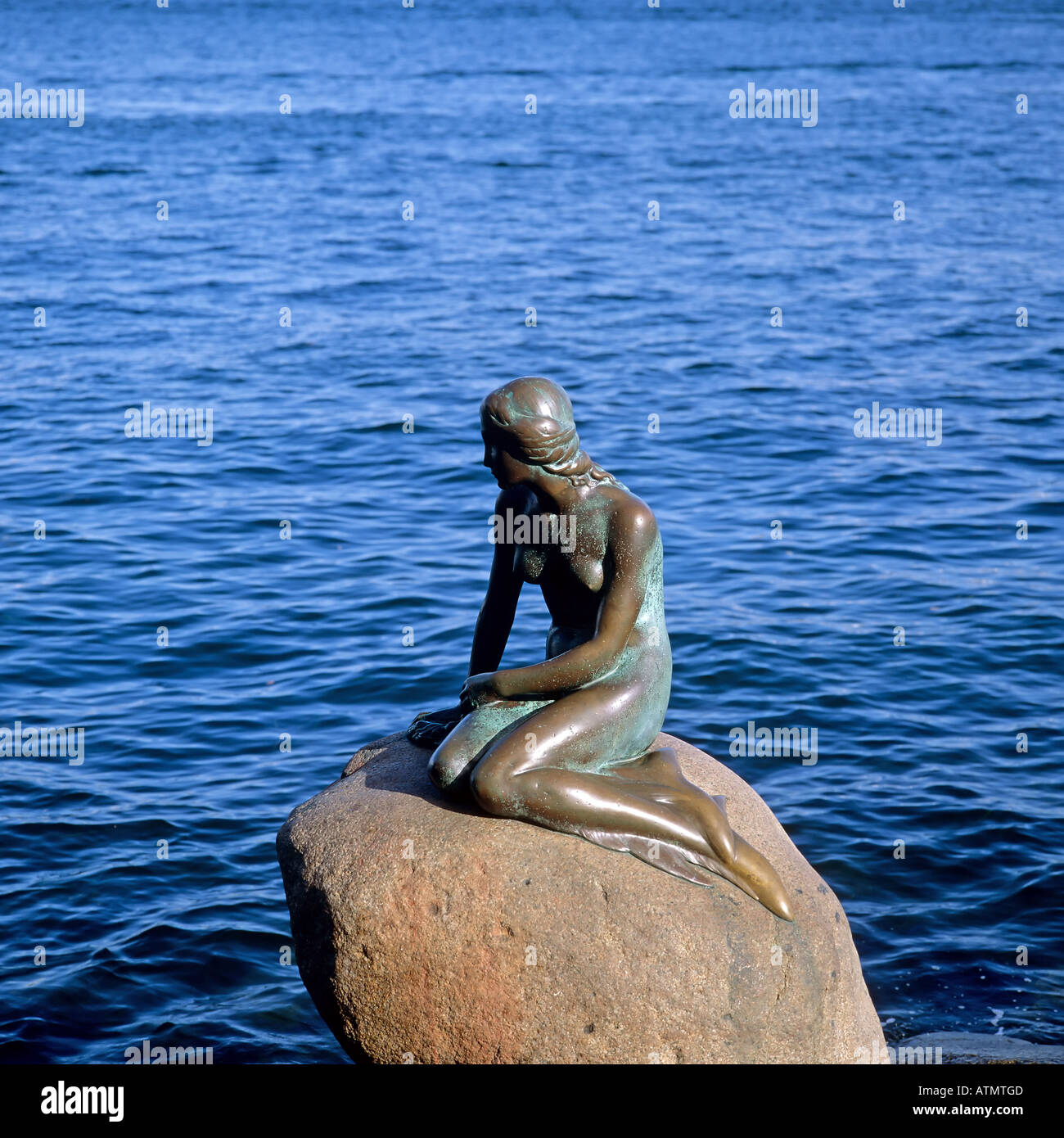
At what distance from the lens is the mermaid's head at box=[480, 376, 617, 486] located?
19.4ft

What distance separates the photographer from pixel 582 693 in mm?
6023

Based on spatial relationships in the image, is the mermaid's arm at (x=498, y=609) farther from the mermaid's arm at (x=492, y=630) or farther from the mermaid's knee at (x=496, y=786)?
the mermaid's knee at (x=496, y=786)

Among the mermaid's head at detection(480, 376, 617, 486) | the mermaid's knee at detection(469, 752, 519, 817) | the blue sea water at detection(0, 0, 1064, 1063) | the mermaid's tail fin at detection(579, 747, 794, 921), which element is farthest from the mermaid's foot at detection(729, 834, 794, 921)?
the mermaid's head at detection(480, 376, 617, 486)

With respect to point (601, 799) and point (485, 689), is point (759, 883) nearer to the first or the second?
point (601, 799)

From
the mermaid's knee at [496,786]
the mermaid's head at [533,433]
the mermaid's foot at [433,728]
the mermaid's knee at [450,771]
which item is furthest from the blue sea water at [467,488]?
the mermaid's head at [533,433]

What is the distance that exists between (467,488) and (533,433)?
26.0ft

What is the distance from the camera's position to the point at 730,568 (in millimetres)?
12172

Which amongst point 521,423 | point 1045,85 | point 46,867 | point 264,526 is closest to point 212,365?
point 264,526

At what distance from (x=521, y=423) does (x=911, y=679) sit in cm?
558

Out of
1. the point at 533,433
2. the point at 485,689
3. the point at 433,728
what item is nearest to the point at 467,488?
the point at 433,728

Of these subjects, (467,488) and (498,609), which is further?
(467,488)

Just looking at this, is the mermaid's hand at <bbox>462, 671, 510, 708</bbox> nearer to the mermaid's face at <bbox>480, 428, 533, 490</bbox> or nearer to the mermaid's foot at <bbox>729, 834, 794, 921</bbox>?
the mermaid's face at <bbox>480, 428, 533, 490</bbox>

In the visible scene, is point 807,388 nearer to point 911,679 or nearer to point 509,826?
point 911,679

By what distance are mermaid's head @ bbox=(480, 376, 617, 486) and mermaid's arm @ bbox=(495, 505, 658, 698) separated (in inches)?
10.3
